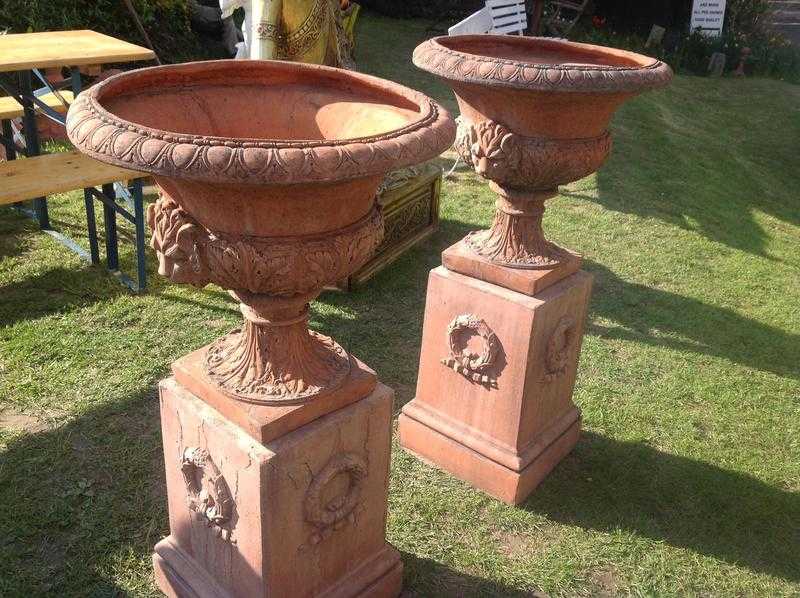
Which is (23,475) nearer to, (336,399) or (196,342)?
(196,342)

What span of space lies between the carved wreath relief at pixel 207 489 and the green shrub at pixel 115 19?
6.55 meters

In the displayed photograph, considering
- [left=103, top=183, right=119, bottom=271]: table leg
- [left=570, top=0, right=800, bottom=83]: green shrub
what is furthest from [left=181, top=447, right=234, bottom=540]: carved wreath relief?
[left=570, top=0, right=800, bottom=83]: green shrub

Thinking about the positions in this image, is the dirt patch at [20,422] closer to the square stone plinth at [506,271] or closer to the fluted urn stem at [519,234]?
the square stone plinth at [506,271]

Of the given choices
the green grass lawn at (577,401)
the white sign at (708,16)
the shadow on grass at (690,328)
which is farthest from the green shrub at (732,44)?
the shadow on grass at (690,328)

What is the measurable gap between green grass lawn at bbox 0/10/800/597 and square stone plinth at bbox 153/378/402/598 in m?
0.32

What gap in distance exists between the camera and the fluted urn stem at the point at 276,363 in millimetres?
1929

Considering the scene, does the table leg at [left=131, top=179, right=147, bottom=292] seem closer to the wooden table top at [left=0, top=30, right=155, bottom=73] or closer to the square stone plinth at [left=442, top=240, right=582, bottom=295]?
the wooden table top at [left=0, top=30, right=155, bottom=73]

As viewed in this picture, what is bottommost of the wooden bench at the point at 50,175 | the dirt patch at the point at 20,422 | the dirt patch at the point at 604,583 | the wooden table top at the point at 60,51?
the dirt patch at the point at 604,583

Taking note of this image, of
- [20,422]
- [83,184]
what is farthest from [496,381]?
[83,184]

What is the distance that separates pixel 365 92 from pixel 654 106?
8.82 m

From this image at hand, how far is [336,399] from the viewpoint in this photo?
6.63 ft

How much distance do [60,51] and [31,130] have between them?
76cm

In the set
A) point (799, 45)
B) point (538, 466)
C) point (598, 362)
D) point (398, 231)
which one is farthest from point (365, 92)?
point (799, 45)

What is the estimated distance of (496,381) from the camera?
2.88 meters
